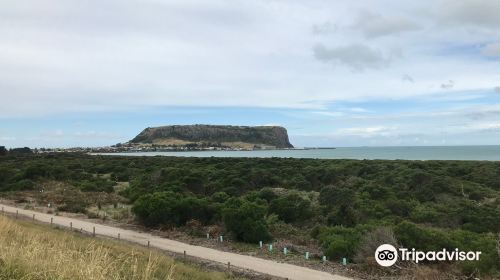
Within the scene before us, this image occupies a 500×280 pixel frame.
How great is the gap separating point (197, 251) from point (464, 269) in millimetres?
9806

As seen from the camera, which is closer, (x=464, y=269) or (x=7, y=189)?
(x=464, y=269)

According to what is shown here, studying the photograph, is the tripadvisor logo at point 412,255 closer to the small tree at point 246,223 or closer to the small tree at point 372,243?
the small tree at point 372,243

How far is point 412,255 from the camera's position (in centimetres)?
1588

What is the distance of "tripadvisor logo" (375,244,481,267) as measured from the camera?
50.4ft

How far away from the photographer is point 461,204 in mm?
26422

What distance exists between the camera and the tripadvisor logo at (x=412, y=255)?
50.4 feet

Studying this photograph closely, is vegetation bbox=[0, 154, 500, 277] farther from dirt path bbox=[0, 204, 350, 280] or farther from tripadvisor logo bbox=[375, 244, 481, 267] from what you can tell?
dirt path bbox=[0, 204, 350, 280]

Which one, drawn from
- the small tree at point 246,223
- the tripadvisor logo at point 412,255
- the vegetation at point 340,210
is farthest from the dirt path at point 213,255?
the small tree at point 246,223

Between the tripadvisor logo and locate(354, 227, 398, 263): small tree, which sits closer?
the tripadvisor logo

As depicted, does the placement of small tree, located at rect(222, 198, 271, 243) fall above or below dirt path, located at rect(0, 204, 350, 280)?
above

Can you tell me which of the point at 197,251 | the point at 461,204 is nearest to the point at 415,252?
the point at 197,251

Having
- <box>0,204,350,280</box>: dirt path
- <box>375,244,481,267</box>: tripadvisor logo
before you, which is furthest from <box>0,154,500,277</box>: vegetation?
<box>0,204,350,280</box>: dirt path

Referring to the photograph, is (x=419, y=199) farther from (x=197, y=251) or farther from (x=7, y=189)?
(x=7, y=189)

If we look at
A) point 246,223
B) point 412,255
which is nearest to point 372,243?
point 412,255
